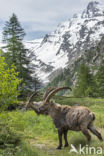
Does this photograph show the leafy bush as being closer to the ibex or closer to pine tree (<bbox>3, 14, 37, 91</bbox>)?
the ibex

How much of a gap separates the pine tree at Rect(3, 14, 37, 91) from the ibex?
74.8ft

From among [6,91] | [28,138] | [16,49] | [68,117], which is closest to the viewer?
[6,91]

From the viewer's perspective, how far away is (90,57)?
160 m

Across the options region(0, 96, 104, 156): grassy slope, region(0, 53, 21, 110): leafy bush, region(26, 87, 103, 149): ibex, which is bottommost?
region(0, 96, 104, 156): grassy slope

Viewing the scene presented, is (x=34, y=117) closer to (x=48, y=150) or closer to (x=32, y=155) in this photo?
(x=48, y=150)

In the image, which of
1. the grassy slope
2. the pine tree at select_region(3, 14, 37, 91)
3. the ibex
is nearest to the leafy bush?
the grassy slope

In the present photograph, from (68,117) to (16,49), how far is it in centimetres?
2528

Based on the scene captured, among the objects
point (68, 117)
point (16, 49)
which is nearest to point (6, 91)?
point (68, 117)

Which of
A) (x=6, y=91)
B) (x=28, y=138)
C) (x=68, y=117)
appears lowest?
(x=28, y=138)

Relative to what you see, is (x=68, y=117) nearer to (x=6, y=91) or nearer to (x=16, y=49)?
(x=6, y=91)

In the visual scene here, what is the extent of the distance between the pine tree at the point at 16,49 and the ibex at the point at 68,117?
2279cm

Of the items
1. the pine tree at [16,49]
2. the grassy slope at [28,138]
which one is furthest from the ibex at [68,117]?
the pine tree at [16,49]

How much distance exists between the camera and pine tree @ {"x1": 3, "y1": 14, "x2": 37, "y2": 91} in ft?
104

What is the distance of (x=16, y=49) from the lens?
106 ft
